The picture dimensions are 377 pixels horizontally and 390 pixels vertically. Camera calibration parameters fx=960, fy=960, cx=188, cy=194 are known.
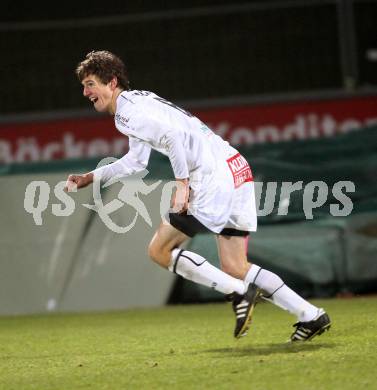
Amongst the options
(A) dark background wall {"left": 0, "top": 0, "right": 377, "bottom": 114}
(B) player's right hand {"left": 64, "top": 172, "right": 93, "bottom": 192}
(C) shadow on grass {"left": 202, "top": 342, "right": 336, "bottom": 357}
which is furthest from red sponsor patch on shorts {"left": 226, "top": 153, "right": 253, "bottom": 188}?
(A) dark background wall {"left": 0, "top": 0, "right": 377, "bottom": 114}

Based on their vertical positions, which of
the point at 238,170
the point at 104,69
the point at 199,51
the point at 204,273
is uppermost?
the point at 104,69

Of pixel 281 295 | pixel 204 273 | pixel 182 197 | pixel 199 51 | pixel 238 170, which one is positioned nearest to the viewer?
pixel 182 197

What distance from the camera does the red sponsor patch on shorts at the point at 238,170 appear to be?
5949mm

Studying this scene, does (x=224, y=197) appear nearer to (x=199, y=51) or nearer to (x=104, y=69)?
(x=104, y=69)

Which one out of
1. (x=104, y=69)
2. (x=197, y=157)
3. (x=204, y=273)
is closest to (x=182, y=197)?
(x=197, y=157)

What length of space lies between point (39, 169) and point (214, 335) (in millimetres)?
4121

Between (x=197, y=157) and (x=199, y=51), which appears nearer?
(x=197, y=157)

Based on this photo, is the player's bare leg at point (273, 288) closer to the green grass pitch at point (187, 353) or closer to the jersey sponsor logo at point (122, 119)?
the green grass pitch at point (187, 353)

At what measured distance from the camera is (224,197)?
580 cm

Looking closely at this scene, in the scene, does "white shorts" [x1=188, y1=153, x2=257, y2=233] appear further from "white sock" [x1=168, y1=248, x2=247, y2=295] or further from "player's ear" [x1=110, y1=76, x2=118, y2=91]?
"player's ear" [x1=110, y1=76, x2=118, y2=91]

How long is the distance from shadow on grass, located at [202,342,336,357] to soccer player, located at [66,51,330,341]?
79 mm

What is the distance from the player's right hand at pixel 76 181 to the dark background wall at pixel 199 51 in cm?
650

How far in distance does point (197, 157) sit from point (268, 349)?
1282 millimetres

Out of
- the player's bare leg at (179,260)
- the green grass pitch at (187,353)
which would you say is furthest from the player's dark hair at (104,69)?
the green grass pitch at (187,353)
